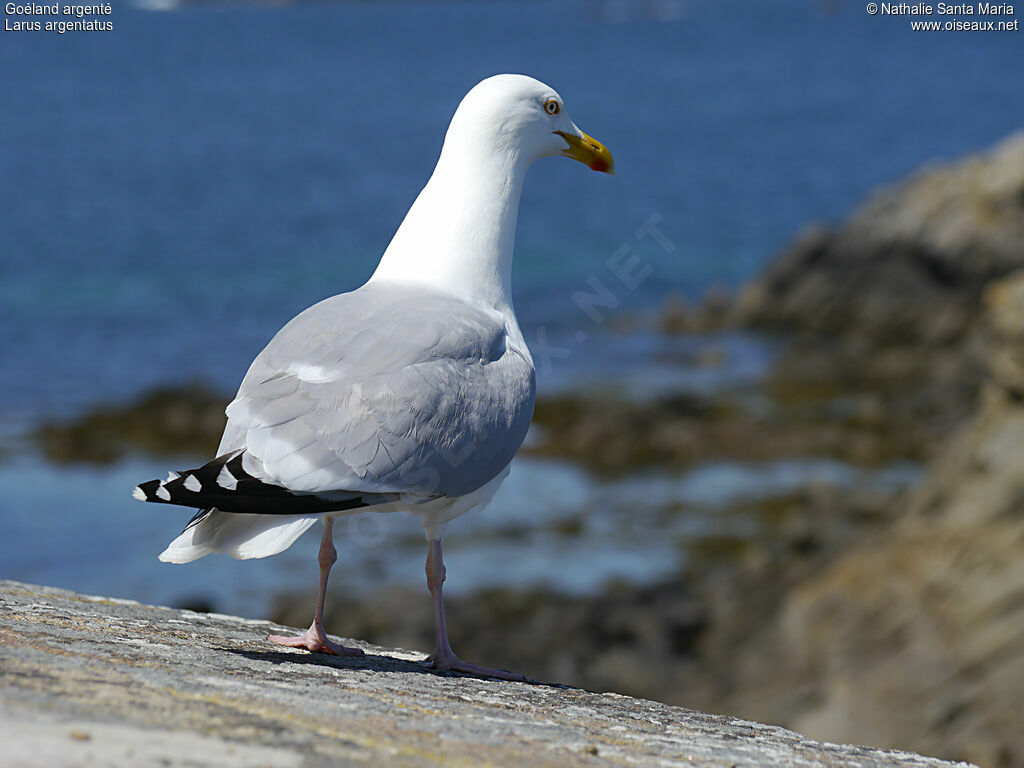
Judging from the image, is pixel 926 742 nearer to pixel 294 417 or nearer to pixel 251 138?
pixel 294 417

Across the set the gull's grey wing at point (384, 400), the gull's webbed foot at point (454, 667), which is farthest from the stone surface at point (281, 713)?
the gull's grey wing at point (384, 400)

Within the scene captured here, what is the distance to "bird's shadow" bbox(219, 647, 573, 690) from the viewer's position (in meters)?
3.50

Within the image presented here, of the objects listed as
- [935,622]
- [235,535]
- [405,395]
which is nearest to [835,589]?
[935,622]

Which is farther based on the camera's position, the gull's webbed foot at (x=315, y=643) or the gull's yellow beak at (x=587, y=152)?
the gull's yellow beak at (x=587, y=152)

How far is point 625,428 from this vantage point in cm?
1418

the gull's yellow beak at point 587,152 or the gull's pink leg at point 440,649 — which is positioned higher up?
the gull's yellow beak at point 587,152

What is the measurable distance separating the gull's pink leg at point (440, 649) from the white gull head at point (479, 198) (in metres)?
0.91

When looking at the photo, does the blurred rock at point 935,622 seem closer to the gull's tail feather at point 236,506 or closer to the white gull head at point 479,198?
the white gull head at point 479,198

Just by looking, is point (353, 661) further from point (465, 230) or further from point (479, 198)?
point (479, 198)

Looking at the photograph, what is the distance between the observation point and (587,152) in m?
5.14

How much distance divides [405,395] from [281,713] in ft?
4.23

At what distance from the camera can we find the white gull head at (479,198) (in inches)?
177

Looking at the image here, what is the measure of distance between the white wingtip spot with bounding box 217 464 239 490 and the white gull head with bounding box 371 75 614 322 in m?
1.38

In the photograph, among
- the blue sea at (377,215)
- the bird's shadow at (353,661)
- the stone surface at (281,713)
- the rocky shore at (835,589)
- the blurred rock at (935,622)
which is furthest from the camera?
the blue sea at (377,215)
